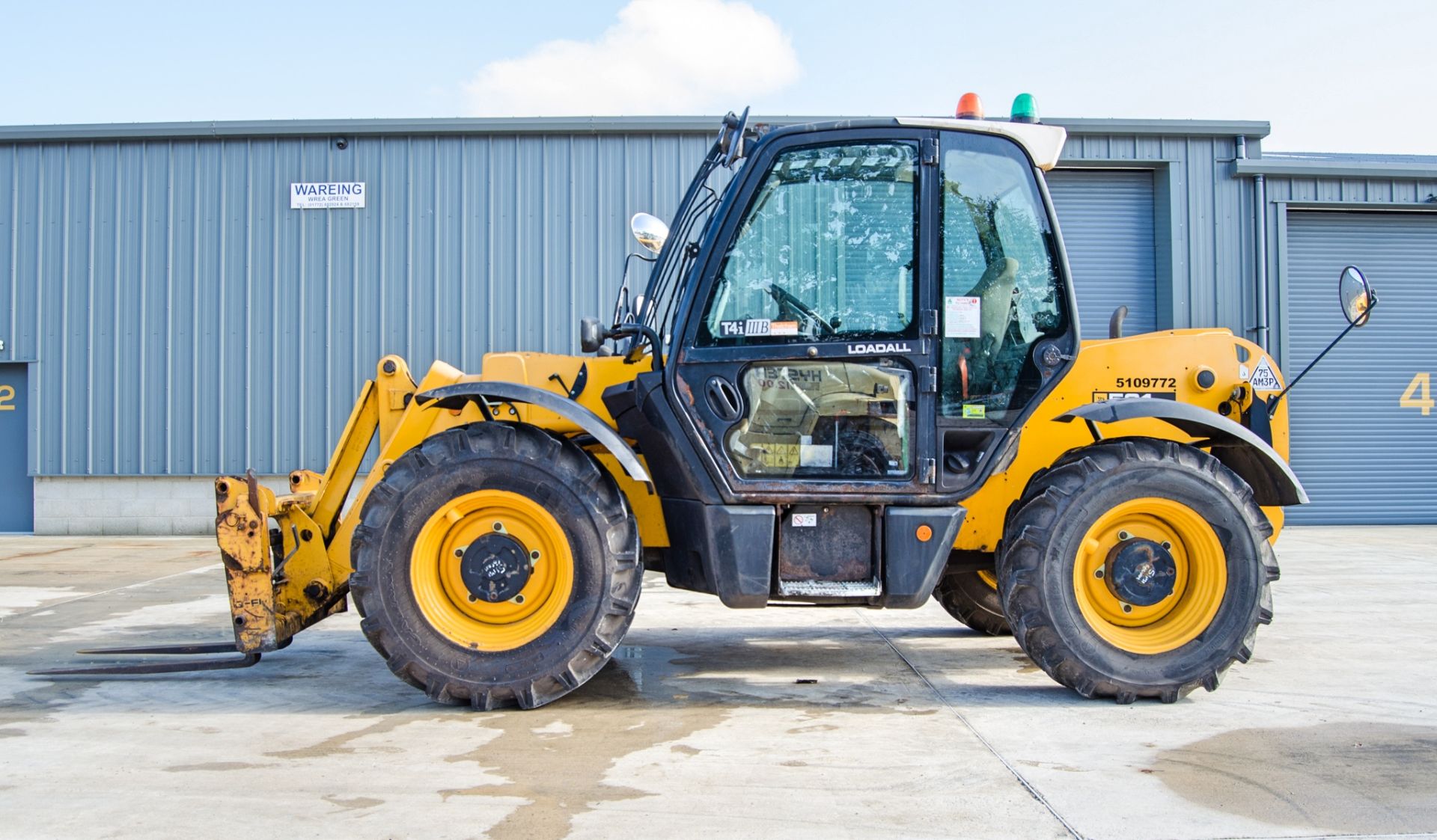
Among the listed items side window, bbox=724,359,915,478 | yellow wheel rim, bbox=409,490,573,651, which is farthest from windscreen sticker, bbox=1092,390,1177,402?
yellow wheel rim, bbox=409,490,573,651

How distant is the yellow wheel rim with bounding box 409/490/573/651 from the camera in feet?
15.5

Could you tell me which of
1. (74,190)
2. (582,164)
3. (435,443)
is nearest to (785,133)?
(435,443)

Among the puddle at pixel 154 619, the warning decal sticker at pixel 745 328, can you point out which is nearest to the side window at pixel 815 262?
the warning decal sticker at pixel 745 328

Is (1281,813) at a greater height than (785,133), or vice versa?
(785,133)

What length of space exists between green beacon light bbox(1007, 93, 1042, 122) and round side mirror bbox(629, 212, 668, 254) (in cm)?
175

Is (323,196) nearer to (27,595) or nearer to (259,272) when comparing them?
(259,272)

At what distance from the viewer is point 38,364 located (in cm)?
1491

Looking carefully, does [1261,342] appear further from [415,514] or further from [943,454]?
[415,514]

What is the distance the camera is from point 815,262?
4844mm

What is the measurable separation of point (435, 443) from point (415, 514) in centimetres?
32

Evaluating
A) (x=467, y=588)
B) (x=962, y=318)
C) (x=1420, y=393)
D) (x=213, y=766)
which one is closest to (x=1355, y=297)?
(x=962, y=318)

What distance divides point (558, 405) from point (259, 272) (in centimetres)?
1179

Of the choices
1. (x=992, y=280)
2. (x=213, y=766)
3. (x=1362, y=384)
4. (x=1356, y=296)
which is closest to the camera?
(x=213, y=766)

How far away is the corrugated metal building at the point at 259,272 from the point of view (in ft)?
48.5
